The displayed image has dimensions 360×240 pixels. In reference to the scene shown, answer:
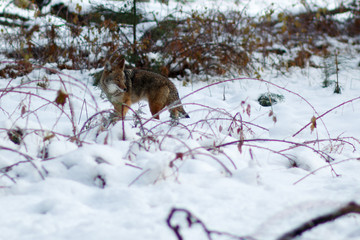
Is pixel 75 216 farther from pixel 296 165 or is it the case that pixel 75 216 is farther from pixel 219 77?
pixel 219 77

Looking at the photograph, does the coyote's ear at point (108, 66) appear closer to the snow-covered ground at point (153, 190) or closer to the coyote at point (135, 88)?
the coyote at point (135, 88)

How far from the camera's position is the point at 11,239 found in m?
1.55

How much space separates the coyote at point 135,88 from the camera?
5.35m

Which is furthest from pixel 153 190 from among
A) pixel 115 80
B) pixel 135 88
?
pixel 135 88

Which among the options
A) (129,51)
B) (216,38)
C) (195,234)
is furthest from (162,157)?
(216,38)

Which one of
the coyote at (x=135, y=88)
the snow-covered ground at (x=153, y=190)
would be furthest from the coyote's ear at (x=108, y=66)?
the snow-covered ground at (x=153, y=190)

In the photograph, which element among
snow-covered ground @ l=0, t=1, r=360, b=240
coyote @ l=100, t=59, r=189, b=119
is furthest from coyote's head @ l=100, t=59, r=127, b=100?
snow-covered ground @ l=0, t=1, r=360, b=240

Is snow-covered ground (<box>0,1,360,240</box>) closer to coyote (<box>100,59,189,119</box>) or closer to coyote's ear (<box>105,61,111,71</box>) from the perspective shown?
coyote's ear (<box>105,61,111,71</box>)

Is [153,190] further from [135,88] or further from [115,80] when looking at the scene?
[135,88]

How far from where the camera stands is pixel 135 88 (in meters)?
5.60

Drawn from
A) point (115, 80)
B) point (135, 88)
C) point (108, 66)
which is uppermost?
point (108, 66)

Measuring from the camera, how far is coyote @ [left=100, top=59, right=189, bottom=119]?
17.6 feet

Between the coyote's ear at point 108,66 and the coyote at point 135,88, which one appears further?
the coyote at point 135,88

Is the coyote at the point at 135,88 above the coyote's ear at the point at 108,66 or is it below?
below
